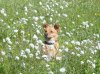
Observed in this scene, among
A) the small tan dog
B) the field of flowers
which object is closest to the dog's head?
the small tan dog

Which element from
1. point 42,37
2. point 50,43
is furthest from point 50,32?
point 42,37

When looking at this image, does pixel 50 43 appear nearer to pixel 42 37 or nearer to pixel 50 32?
pixel 50 32

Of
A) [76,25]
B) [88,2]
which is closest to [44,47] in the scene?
[76,25]

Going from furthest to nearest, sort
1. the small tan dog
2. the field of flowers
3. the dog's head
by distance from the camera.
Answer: the dog's head < the small tan dog < the field of flowers

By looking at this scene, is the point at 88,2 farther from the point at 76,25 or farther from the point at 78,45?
the point at 78,45

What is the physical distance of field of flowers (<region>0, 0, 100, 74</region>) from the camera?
11.8m

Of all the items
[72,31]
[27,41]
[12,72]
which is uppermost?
[72,31]

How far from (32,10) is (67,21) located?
146 centimetres

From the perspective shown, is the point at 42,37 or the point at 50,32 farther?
the point at 42,37

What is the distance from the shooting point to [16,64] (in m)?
11.6

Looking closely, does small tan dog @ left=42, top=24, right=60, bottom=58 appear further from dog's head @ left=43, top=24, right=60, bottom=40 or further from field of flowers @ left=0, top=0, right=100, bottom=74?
field of flowers @ left=0, top=0, right=100, bottom=74

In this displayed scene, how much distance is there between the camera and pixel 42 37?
15578mm

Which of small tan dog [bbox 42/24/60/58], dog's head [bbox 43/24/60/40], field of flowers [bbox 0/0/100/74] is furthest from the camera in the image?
dog's head [bbox 43/24/60/40]

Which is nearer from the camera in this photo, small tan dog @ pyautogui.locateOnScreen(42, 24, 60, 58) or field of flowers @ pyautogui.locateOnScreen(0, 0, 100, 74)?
field of flowers @ pyautogui.locateOnScreen(0, 0, 100, 74)
